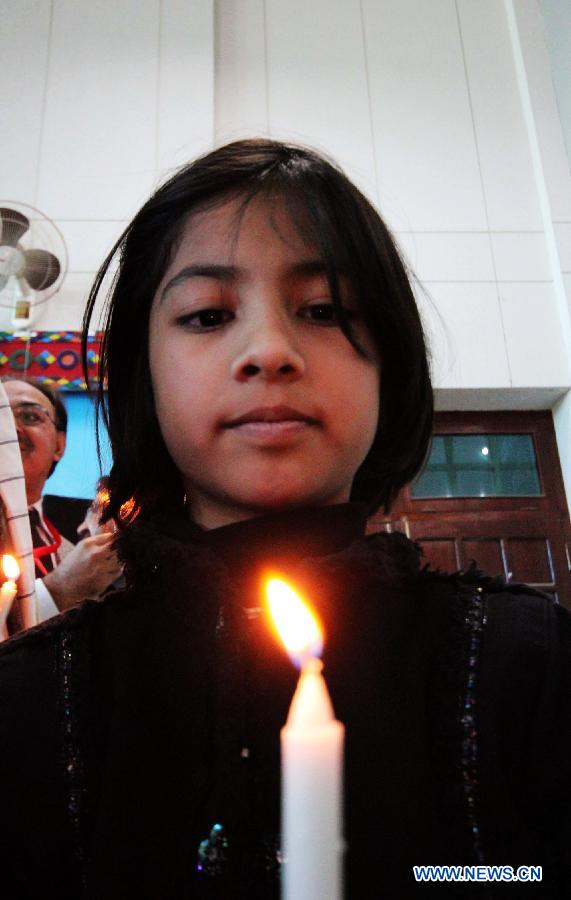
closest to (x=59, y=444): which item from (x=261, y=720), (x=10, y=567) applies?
(x=10, y=567)

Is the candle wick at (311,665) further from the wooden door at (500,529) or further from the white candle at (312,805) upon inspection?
the wooden door at (500,529)

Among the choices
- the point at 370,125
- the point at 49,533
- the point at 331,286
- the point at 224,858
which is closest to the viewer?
the point at 224,858

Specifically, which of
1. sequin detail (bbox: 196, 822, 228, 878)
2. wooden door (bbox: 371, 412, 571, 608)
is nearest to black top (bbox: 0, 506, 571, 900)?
sequin detail (bbox: 196, 822, 228, 878)

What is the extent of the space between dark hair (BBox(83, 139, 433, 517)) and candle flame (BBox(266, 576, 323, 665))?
12.3 inches

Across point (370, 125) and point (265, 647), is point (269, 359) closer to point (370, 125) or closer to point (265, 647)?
point (265, 647)

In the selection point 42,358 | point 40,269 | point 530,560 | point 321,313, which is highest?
point 40,269

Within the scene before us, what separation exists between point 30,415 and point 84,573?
0.48 m

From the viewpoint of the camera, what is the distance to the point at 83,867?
42 centimetres

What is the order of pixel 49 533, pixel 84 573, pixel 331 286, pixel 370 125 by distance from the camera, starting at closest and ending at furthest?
pixel 331 286, pixel 84 573, pixel 49 533, pixel 370 125

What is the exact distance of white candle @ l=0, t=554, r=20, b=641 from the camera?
2.04ft

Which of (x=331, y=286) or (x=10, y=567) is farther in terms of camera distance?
(x=10, y=567)

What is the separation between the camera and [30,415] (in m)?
1.54

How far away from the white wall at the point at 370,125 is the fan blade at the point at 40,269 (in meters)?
0.12

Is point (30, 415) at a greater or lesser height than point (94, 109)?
lesser
